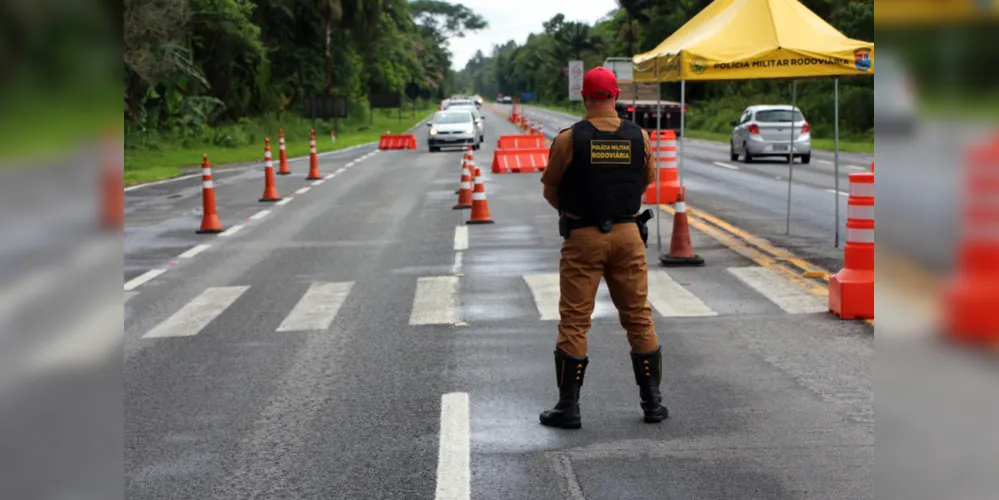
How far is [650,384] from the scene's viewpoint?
656 cm

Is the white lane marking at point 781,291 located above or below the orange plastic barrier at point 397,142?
below

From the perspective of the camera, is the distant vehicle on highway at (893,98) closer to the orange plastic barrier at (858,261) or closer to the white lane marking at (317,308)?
the orange plastic barrier at (858,261)

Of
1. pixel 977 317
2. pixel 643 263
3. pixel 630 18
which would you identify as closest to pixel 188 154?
pixel 643 263

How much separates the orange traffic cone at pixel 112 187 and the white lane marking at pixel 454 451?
403 cm

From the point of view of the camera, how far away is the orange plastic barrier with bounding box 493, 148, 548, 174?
2995 cm

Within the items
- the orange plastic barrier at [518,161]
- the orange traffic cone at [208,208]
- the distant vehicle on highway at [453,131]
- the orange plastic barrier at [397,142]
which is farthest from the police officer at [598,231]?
the orange plastic barrier at [397,142]

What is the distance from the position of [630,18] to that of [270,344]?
93727 millimetres

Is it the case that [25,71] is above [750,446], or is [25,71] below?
above

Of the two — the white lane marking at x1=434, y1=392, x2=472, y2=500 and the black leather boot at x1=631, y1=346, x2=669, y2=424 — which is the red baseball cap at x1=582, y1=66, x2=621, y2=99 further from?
the white lane marking at x1=434, y1=392, x2=472, y2=500

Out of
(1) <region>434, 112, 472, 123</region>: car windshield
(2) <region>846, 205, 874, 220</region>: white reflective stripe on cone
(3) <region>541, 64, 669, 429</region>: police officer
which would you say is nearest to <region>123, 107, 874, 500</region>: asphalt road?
(3) <region>541, 64, 669, 429</region>: police officer

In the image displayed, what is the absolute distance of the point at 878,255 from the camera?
1.54m

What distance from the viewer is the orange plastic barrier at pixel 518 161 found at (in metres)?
29.9

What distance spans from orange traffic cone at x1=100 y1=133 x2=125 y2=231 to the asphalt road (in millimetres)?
4053

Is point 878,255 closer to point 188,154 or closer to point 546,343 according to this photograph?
point 546,343
